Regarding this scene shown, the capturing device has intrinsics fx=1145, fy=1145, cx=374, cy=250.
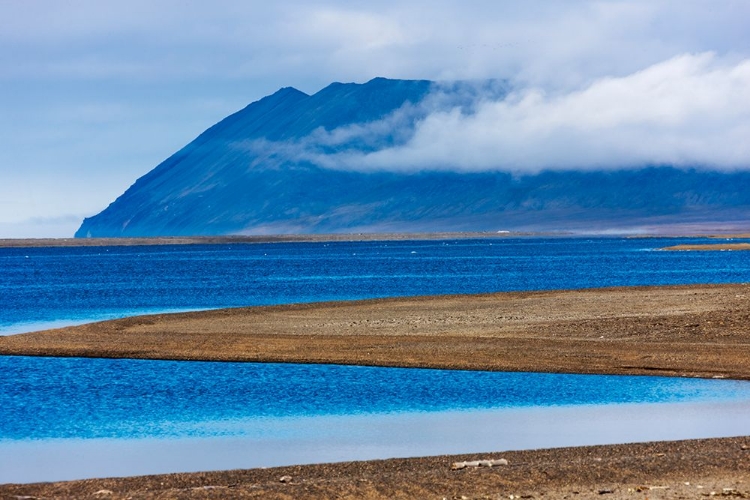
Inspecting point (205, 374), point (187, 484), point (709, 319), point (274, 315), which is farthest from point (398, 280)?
point (187, 484)

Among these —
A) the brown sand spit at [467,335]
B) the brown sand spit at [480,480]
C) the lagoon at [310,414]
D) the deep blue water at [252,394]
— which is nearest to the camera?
the brown sand spit at [480,480]

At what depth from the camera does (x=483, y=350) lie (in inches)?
1201

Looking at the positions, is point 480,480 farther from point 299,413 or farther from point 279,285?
point 279,285

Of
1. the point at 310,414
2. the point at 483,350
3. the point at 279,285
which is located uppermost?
the point at 279,285

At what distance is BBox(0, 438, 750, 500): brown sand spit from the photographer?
45.7 ft

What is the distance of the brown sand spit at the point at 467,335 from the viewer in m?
28.5

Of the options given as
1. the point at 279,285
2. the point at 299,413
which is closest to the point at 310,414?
the point at 299,413

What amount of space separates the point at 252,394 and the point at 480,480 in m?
10.8

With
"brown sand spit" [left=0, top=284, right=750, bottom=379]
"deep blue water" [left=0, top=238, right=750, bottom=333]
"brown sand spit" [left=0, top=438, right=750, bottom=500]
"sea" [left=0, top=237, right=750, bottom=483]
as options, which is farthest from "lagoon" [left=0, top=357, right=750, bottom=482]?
"deep blue water" [left=0, top=238, right=750, bottom=333]

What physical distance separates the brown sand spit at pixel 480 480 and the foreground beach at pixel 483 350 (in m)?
0.03

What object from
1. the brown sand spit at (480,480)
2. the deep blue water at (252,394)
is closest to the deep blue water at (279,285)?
the deep blue water at (252,394)

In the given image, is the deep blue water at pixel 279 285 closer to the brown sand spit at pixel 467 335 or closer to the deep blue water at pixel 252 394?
the brown sand spit at pixel 467 335

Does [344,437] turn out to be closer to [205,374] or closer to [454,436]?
[454,436]

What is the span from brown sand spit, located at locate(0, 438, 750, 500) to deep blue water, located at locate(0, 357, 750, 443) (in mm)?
4442
